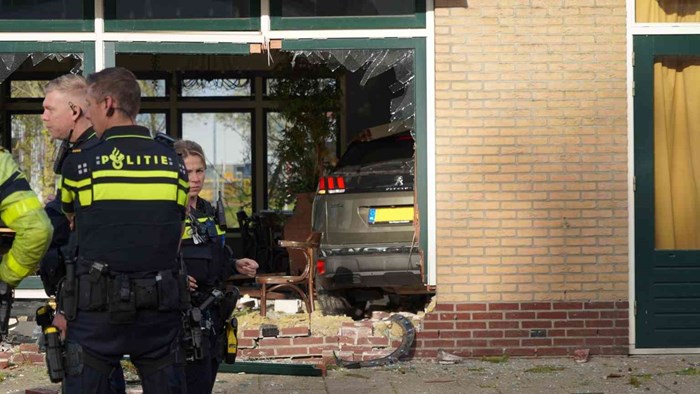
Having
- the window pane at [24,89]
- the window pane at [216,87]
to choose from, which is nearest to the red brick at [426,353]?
the window pane at [216,87]

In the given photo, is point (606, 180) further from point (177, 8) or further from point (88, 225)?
point (88, 225)

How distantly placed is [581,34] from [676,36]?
0.83 m

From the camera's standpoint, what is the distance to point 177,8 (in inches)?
413

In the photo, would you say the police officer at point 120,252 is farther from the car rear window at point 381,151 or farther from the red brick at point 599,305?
the car rear window at point 381,151

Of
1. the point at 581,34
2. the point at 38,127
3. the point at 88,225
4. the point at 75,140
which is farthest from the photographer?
the point at 38,127

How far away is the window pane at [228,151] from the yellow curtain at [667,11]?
9.95m

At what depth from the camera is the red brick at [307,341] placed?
10.4 metres

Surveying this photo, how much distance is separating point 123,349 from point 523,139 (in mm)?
5760

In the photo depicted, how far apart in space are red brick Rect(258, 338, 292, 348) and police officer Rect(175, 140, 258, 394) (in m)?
3.65

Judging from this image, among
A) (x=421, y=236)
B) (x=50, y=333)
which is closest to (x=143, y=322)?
(x=50, y=333)

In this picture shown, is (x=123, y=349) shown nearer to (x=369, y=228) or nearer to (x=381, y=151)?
(x=369, y=228)

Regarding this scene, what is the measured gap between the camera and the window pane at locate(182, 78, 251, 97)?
63.9ft

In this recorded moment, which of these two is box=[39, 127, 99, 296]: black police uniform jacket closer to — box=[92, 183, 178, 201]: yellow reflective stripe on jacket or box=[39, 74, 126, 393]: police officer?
box=[39, 74, 126, 393]: police officer

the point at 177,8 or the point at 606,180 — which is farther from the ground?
the point at 177,8
